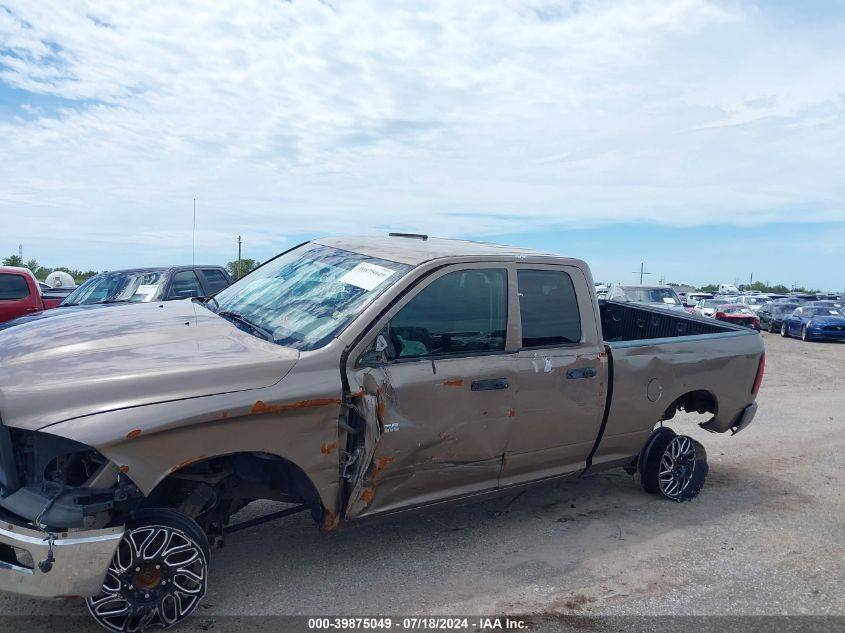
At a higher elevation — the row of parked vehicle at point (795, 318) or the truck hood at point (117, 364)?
the truck hood at point (117, 364)

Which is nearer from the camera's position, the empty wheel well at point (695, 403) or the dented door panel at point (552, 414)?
the dented door panel at point (552, 414)

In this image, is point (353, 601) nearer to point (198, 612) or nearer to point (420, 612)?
point (420, 612)

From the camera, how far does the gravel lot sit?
3801mm

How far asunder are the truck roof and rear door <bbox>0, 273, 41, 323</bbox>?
29.8ft

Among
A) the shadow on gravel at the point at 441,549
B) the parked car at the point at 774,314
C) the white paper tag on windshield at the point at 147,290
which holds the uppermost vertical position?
the white paper tag on windshield at the point at 147,290

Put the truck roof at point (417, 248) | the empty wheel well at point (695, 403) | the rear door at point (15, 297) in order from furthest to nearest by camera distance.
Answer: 1. the rear door at point (15, 297)
2. the empty wheel well at point (695, 403)
3. the truck roof at point (417, 248)

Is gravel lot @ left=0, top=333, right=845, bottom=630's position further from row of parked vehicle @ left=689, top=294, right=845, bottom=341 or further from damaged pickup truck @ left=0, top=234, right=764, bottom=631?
row of parked vehicle @ left=689, top=294, right=845, bottom=341

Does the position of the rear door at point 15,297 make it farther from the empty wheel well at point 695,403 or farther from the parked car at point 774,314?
the parked car at point 774,314

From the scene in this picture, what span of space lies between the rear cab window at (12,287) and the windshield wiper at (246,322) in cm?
938

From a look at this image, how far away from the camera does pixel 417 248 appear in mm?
4617

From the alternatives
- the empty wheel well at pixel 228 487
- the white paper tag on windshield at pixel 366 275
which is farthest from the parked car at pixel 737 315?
the empty wheel well at pixel 228 487

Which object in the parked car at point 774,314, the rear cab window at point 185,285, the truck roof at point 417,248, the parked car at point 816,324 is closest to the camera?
the truck roof at point 417,248

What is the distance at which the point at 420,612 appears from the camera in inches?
144

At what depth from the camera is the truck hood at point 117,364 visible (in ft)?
9.90
